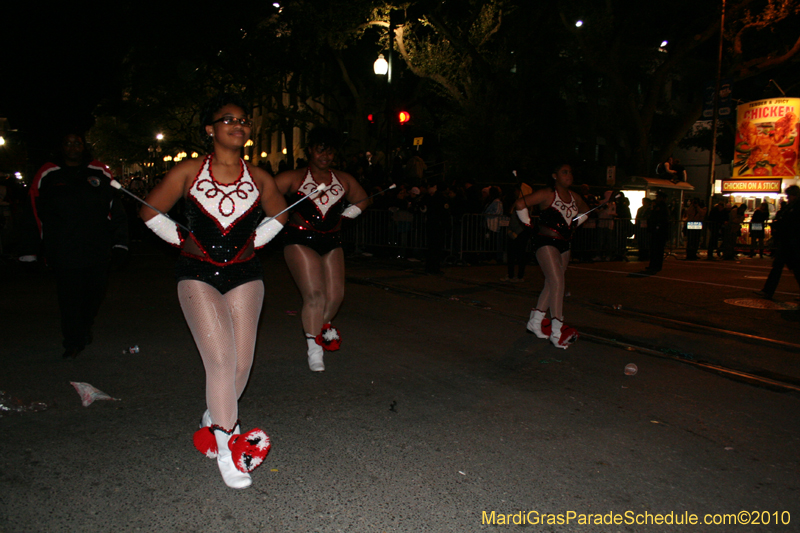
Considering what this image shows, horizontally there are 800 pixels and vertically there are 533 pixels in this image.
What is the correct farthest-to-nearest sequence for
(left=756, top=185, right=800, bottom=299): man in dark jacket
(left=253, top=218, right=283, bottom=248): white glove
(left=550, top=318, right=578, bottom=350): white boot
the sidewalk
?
(left=756, top=185, right=800, bottom=299): man in dark jacket → the sidewalk → (left=550, top=318, right=578, bottom=350): white boot → (left=253, top=218, right=283, bottom=248): white glove

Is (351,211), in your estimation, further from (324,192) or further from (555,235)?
(555,235)

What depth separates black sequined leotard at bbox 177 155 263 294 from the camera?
11.0 ft

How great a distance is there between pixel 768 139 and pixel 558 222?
1924 cm

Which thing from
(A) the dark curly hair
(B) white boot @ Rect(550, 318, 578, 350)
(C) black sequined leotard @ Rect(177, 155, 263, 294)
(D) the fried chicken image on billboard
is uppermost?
(D) the fried chicken image on billboard

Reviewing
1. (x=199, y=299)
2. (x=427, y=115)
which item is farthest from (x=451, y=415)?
(x=427, y=115)

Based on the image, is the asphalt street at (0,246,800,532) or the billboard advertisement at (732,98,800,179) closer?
the asphalt street at (0,246,800,532)

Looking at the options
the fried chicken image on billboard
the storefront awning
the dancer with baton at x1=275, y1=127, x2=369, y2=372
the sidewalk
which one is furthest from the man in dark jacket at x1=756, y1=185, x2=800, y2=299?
the fried chicken image on billboard

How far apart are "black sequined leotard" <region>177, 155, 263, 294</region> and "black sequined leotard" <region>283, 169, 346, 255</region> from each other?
1.87m

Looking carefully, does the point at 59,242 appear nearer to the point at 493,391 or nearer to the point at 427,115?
the point at 493,391

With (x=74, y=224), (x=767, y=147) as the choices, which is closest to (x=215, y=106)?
(x=74, y=224)

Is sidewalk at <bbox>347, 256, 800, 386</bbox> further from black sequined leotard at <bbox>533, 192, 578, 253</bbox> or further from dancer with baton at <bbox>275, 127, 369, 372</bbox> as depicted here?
dancer with baton at <bbox>275, 127, 369, 372</bbox>

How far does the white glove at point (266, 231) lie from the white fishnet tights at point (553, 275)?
3.56 m

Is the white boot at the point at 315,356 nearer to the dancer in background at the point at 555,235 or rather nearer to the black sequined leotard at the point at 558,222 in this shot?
the dancer in background at the point at 555,235

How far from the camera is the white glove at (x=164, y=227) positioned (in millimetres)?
3342
